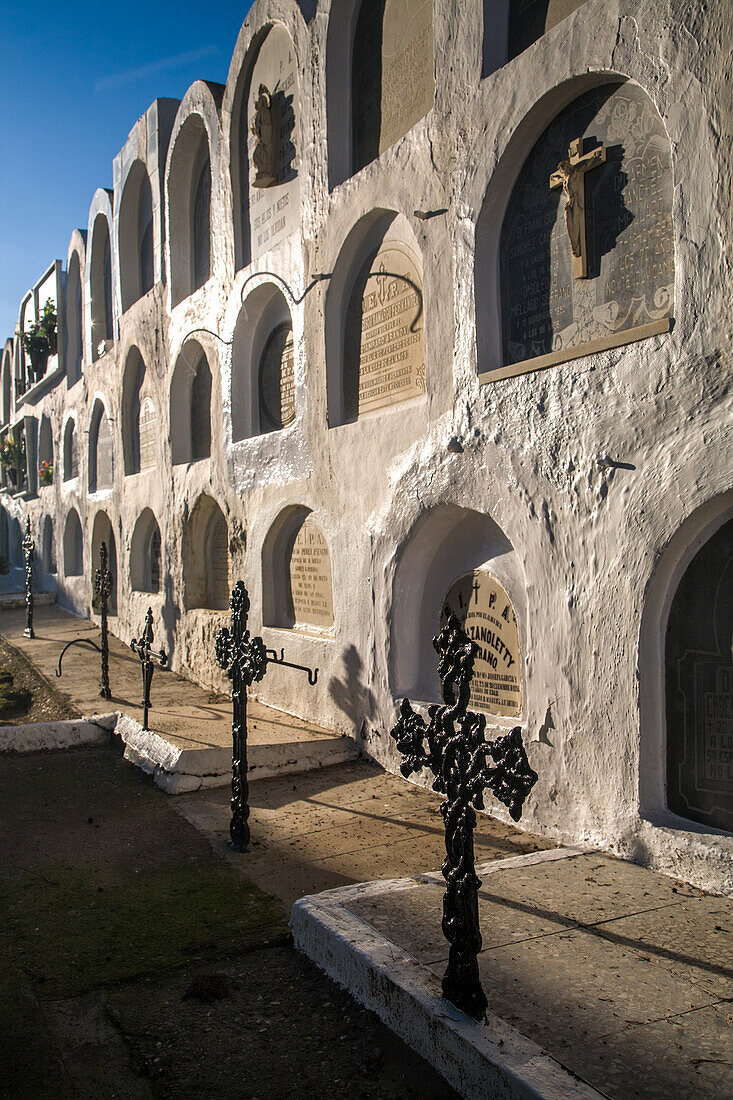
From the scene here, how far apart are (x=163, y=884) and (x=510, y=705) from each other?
2.35 meters

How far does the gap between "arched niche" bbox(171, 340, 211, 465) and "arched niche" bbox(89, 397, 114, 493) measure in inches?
177

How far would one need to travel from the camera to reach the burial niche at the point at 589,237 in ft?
14.4

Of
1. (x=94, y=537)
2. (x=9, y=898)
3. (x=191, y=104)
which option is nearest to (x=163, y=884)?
(x=9, y=898)

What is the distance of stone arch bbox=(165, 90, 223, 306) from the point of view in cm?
1145

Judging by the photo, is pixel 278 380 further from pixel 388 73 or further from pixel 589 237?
pixel 589 237

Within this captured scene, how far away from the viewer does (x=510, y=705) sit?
5484 millimetres

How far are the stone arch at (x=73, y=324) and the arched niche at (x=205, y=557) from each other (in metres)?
9.28

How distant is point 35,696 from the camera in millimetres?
→ 10102

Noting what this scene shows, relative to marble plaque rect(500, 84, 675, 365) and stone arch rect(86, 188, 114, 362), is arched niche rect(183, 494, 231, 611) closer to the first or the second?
marble plaque rect(500, 84, 675, 365)

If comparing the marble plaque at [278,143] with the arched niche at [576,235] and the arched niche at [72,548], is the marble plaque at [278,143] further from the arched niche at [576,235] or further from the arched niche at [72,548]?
the arched niche at [72,548]

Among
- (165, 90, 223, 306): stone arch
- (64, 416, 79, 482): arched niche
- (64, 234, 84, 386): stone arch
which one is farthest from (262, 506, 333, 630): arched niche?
(64, 234, 84, 386): stone arch

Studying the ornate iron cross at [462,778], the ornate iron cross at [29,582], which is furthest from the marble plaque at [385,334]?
the ornate iron cross at [29,582]

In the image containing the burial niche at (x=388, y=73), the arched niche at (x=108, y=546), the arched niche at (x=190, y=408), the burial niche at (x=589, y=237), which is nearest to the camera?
the burial niche at (x=589, y=237)

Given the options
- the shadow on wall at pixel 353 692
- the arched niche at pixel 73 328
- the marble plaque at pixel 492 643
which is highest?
the arched niche at pixel 73 328
